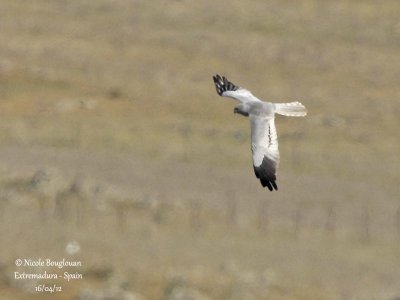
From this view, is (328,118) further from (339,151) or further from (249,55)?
(249,55)

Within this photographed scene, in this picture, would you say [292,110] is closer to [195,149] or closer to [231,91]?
[231,91]

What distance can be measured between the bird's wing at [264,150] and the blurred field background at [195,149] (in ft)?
25.0

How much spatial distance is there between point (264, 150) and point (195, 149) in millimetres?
20145

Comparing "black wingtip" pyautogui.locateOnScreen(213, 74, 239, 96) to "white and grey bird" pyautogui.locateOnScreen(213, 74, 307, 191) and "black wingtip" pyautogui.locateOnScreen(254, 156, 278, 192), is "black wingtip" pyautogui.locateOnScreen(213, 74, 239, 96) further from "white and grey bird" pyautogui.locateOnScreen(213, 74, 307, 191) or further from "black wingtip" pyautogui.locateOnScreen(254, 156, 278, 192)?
"black wingtip" pyautogui.locateOnScreen(254, 156, 278, 192)

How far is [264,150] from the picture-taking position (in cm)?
2130

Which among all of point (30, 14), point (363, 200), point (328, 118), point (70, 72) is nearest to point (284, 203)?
point (363, 200)

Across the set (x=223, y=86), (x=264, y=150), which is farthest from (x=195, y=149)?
(x=264, y=150)

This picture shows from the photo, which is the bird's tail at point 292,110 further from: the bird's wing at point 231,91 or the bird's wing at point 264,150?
the bird's wing at point 231,91

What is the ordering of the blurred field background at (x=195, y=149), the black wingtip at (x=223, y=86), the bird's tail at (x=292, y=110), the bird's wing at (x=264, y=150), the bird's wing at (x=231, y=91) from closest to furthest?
the bird's wing at (x=264, y=150)
the bird's tail at (x=292, y=110)
the bird's wing at (x=231, y=91)
the black wingtip at (x=223, y=86)
the blurred field background at (x=195, y=149)

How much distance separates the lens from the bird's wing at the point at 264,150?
2069 centimetres

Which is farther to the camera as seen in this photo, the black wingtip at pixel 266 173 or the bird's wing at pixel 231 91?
the bird's wing at pixel 231 91

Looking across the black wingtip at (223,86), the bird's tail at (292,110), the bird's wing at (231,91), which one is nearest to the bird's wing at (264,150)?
the bird's tail at (292,110)

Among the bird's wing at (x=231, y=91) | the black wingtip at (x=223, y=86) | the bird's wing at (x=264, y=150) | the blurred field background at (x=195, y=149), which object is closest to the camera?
the bird's wing at (x=264, y=150)

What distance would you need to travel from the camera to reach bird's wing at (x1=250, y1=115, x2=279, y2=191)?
67.9 feet
